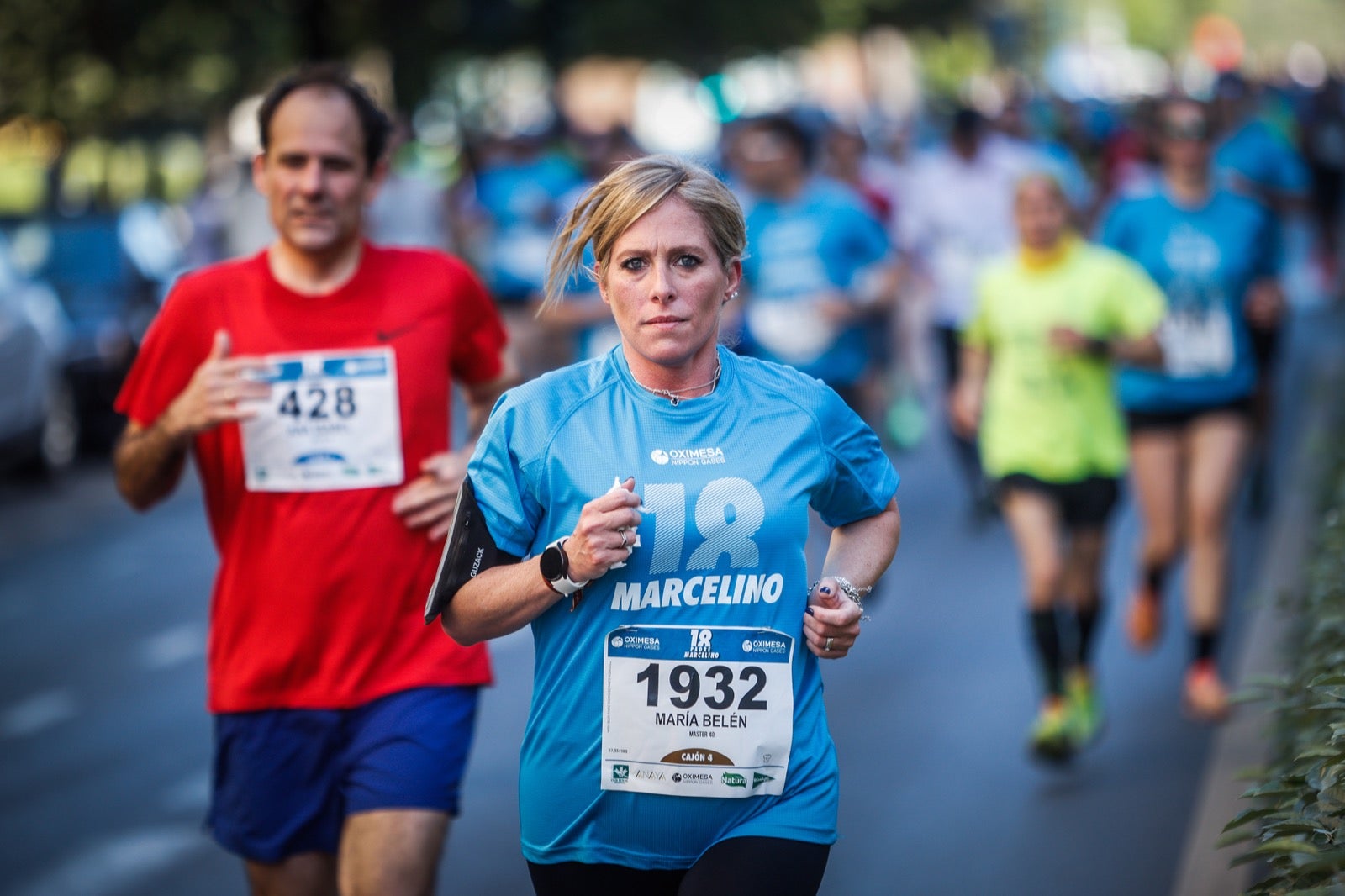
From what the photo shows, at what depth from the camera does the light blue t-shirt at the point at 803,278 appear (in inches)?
356

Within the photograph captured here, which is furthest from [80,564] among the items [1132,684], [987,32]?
[987,32]

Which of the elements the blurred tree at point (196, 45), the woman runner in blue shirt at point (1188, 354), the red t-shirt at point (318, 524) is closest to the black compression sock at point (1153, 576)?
the woman runner in blue shirt at point (1188, 354)

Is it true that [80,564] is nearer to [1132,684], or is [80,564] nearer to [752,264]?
[752,264]

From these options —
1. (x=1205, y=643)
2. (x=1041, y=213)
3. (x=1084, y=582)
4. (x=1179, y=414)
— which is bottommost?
(x=1205, y=643)

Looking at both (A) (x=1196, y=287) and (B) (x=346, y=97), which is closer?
(B) (x=346, y=97)

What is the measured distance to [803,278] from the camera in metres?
9.14

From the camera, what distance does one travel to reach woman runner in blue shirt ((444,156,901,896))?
132 inches

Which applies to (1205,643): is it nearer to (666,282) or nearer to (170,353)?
(170,353)

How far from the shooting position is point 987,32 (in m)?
54.4

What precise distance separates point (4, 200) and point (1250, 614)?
41.0 m

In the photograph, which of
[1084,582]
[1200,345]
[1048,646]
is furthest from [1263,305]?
[1048,646]

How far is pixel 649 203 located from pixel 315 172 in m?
1.38

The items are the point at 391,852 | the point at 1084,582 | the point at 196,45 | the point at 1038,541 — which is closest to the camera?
the point at 391,852

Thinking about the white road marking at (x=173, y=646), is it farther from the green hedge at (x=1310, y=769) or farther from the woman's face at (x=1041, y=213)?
the green hedge at (x=1310, y=769)
